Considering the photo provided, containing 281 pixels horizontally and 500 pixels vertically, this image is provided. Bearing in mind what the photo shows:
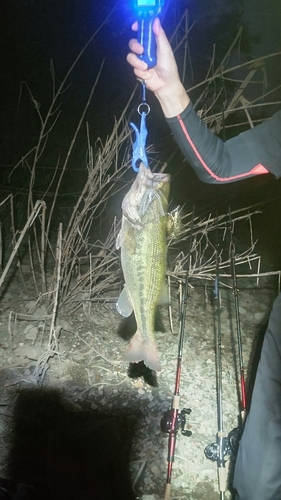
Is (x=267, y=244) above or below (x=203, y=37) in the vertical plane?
below

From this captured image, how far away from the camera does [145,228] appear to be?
6.76 feet

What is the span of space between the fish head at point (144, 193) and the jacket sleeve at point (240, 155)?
0.21 m

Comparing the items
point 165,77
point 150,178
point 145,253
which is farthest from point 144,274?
point 165,77

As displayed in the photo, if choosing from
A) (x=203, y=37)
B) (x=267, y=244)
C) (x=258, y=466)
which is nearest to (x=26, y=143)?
(x=203, y=37)

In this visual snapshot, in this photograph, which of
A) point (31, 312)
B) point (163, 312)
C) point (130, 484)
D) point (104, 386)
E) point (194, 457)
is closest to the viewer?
point (130, 484)

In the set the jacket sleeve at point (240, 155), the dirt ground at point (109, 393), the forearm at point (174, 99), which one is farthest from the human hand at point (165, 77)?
the dirt ground at point (109, 393)

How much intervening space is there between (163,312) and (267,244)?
16.4ft

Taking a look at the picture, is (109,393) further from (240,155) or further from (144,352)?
(240,155)

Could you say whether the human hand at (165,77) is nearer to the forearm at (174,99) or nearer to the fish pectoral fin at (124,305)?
the forearm at (174,99)

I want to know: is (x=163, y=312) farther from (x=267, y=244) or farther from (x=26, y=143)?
(x=26, y=143)

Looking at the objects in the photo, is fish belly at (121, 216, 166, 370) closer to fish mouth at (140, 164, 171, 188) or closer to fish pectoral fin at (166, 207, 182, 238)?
fish pectoral fin at (166, 207, 182, 238)

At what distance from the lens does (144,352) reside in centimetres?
217

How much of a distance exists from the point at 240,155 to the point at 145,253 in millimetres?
781

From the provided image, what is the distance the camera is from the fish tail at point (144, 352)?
215 centimetres
